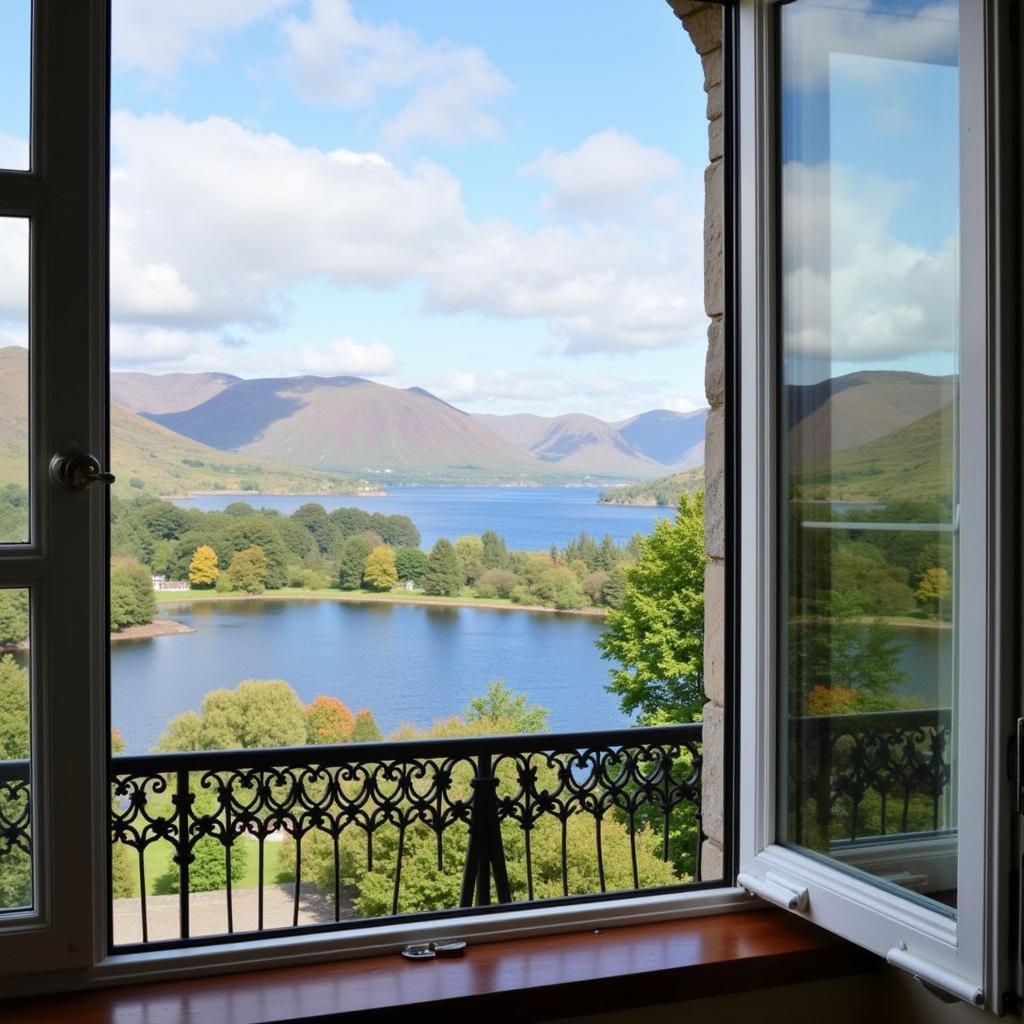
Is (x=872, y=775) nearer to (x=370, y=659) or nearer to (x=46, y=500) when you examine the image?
(x=46, y=500)

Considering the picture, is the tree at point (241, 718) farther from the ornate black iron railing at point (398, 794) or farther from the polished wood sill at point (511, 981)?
the polished wood sill at point (511, 981)

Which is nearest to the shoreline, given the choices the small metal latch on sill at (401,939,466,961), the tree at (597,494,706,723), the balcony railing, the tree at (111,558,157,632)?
the tree at (111,558,157,632)

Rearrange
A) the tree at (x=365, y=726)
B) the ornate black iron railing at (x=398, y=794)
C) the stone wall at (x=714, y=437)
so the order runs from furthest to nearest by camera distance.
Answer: the tree at (x=365, y=726)
the stone wall at (x=714, y=437)
the ornate black iron railing at (x=398, y=794)

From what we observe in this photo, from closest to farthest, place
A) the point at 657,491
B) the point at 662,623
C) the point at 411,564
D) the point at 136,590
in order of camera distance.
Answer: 1. the point at 136,590
2. the point at 411,564
3. the point at 662,623
4. the point at 657,491

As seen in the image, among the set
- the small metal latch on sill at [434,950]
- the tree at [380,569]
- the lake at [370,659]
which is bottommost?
the lake at [370,659]

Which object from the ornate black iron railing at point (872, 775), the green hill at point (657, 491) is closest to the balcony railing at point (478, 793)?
the ornate black iron railing at point (872, 775)

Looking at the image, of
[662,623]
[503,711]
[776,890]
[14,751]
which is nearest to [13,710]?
[14,751]

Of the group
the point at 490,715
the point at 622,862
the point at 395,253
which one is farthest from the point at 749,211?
the point at 395,253

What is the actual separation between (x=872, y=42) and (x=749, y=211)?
31cm

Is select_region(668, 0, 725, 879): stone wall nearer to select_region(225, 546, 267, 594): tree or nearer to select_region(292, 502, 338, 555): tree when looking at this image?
select_region(225, 546, 267, 594): tree

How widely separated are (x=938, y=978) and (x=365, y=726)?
12.9 m

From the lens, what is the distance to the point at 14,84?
150 centimetres

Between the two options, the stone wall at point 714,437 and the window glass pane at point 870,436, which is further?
the stone wall at point 714,437

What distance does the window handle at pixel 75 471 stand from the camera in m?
1.48
